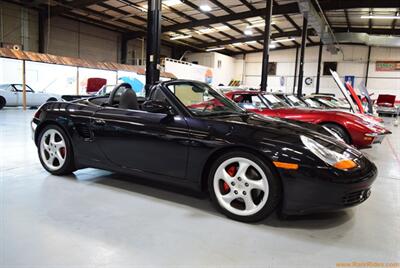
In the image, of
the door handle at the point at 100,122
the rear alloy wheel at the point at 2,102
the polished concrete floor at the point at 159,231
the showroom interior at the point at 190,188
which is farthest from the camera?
the rear alloy wheel at the point at 2,102

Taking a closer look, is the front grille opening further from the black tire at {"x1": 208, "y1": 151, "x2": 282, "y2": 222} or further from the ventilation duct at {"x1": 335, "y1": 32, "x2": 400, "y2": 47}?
the ventilation duct at {"x1": 335, "y1": 32, "x2": 400, "y2": 47}

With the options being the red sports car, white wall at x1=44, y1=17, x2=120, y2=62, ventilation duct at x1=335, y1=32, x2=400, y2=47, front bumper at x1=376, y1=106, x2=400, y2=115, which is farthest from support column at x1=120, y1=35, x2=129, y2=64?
the red sports car

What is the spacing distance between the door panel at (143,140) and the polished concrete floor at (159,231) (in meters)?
0.33

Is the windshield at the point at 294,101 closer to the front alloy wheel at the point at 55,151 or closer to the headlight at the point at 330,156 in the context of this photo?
the headlight at the point at 330,156

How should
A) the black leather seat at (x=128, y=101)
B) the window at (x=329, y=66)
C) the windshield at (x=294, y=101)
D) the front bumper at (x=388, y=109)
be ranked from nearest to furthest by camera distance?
the black leather seat at (x=128, y=101), the windshield at (x=294, y=101), the front bumper at (x=388, y=109), the window at (x=329, y=66)

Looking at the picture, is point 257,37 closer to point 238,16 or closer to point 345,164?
point 238,16

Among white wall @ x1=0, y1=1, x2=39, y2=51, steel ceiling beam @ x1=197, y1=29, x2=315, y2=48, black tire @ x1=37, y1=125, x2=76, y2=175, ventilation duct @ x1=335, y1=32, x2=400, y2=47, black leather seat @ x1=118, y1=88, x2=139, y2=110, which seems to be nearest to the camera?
black leather seat @ x1=118, y1=88, x2=139, y2=110

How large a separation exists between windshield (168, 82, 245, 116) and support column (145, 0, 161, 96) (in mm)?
2998

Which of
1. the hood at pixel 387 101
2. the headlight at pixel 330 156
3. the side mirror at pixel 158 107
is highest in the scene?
the hood at pixel 387 101

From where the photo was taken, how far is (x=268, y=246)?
6.81ft

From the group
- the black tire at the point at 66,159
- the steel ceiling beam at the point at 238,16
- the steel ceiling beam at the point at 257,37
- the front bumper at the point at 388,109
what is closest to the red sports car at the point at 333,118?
the black tire at the point at 66,159

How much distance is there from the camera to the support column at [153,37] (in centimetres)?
612

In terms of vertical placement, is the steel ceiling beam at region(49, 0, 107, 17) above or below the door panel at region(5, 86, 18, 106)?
above

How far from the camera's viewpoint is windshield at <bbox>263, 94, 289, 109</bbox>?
6.02 meters
